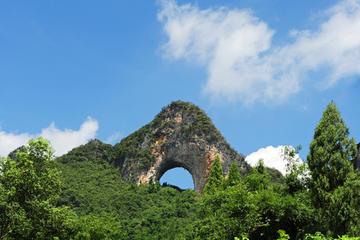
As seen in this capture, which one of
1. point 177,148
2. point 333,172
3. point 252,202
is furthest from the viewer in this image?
point 177,148

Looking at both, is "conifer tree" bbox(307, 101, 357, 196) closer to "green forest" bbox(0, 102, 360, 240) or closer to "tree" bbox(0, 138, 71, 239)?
"green forest" bbox(0, 102, 360, 240)

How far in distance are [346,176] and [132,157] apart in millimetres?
54308

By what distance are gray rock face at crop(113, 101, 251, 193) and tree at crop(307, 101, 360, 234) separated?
38887mm

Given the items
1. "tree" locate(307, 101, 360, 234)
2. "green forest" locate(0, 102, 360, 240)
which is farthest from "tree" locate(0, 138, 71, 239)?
"tree" locate(307, 101, 360, 234)

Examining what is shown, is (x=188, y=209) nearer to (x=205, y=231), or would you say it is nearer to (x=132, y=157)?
(x=132, y=157)

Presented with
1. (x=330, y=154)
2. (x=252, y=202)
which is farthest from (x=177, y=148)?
(x=330, y=154)

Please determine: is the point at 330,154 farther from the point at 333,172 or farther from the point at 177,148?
the point at 177,148

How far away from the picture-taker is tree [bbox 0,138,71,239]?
57.6 feet

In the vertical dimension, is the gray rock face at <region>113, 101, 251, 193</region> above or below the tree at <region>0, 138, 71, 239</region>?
above

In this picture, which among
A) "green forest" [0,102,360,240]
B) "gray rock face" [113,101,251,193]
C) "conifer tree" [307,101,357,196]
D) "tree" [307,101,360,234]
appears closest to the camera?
"tree" [307,101,360,234]

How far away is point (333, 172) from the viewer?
18203 millimetres

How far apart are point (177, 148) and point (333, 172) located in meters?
45.3

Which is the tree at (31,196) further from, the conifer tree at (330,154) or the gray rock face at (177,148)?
the gray rock face at (177,148)

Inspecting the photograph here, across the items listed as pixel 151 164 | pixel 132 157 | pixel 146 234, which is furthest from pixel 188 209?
pixel 132 157
